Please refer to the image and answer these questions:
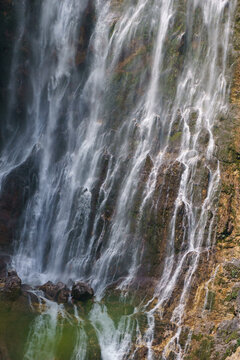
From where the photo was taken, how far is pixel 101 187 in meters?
19.3

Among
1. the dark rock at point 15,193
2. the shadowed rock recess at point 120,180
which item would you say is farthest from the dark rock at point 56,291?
the dark rock at point 15,193

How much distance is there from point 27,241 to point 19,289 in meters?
5.14

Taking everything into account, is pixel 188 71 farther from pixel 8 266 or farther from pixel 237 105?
pixel 8 266

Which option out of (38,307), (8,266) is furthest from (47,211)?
(38,307)

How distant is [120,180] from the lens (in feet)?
61.8

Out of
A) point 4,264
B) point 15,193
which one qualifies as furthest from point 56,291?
point 15,193

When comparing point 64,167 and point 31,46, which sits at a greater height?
point 31,46

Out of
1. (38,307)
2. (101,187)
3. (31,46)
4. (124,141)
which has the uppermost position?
(31,46)

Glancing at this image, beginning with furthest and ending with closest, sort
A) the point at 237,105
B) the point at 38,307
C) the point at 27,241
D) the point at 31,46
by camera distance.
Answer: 1. the point at 31,46
2. the point at 27,241
3. the point at 237,105
4. the point at 38,307

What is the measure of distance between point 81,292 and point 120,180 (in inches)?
193

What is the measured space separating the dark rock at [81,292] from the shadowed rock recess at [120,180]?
0.04m

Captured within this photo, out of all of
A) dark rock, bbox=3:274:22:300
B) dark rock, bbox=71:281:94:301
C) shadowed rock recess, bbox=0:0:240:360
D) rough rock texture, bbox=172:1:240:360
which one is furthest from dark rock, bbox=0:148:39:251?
rough rock texture, bbox=172:1:240:360

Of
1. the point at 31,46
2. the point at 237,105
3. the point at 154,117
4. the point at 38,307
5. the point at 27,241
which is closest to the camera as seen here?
the point at 38,307

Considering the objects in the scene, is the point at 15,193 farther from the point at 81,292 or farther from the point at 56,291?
the point at 81,292
